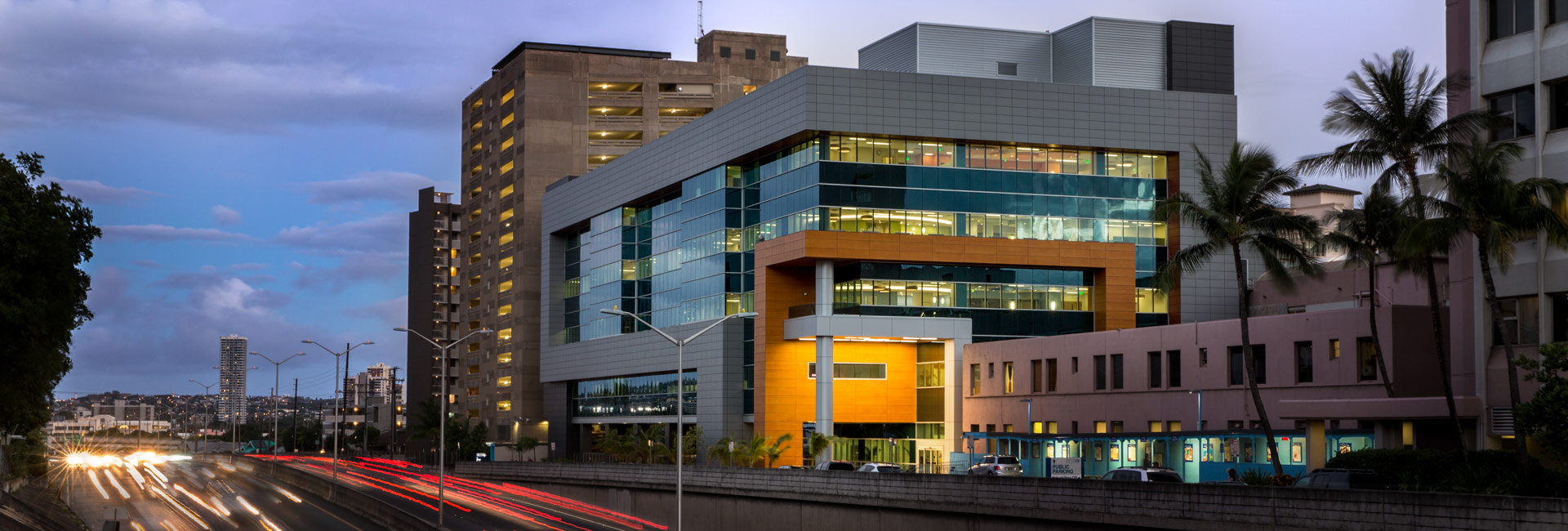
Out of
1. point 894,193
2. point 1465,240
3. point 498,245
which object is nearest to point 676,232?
point 894,193

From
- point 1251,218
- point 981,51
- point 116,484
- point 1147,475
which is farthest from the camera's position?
point 116,484

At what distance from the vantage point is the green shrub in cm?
3497

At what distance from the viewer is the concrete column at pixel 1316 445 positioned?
54750mm

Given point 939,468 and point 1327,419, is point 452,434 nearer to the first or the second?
point 939,468

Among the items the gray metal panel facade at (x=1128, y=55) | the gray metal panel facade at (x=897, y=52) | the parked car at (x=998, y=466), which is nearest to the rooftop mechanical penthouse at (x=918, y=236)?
the gray metal panel facade at (x=1128, y=55)

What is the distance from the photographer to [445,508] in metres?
74.3

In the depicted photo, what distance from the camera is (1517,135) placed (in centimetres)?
4634

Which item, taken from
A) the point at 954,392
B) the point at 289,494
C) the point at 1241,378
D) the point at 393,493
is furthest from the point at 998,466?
the point at 289,494

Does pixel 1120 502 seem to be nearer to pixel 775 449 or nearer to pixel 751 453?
pixel 751 453

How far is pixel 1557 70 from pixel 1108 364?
30611 millimetres

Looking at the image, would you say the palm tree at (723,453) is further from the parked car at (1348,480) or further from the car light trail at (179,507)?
the parked car at (1348,480)

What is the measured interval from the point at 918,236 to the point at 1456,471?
159 feet

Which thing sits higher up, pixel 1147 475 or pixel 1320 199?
pixel 1320 199

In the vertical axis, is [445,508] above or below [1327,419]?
below
